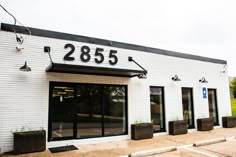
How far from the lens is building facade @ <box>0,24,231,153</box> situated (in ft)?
21.1

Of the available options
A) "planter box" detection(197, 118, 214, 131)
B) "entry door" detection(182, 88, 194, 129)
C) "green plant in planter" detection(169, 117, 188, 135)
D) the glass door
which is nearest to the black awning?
the glass door

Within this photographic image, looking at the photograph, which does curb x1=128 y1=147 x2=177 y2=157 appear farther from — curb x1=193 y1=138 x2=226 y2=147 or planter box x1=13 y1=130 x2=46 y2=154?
planter box x1=13 y1=130 x2=46 y2=154

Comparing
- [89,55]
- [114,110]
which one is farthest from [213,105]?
[89,55]

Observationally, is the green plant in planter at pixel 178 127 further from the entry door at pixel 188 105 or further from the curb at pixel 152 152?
the curb at pixel 152 152

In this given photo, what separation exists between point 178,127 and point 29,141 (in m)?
6.06

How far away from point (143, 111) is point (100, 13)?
14.9 ft

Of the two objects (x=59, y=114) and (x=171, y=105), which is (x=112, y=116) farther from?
(x=171, y=105)

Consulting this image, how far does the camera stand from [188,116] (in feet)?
33.9

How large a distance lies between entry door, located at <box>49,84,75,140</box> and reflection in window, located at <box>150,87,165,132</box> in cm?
362

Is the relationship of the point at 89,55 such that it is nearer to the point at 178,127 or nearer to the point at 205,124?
the point at 178,127

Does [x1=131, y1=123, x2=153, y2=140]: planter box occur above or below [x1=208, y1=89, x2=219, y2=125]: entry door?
below

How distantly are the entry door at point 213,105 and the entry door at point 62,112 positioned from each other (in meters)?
7.70

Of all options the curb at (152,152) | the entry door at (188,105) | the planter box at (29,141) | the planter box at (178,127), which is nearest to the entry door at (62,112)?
the planter box at (29,141)

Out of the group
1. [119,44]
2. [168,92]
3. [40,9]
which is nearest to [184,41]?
[168,92]
